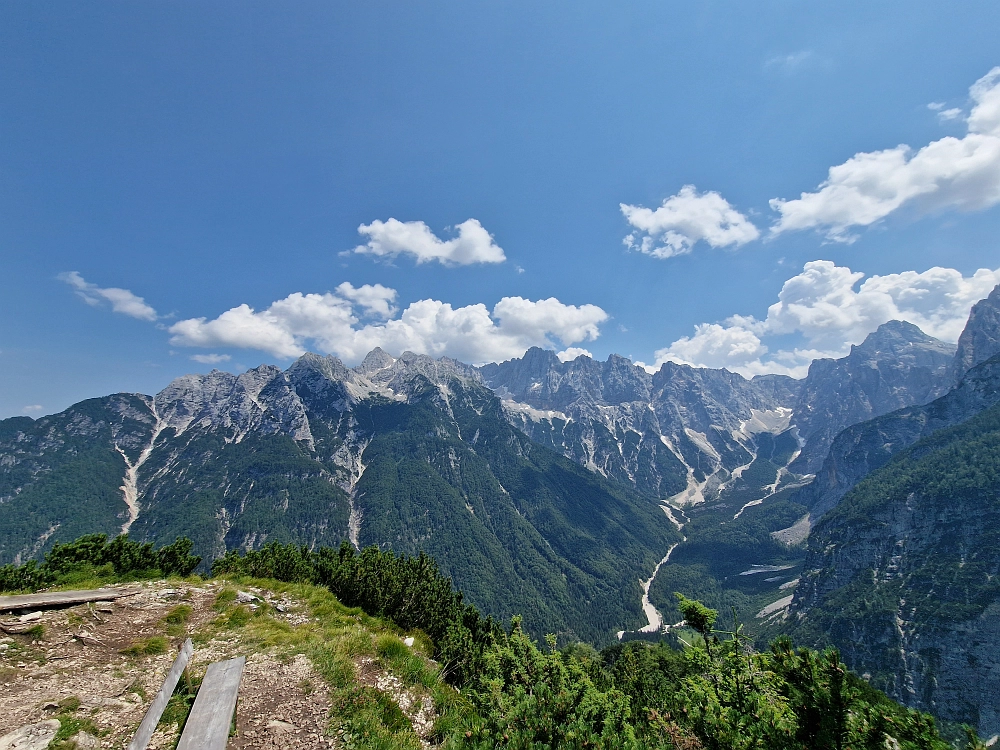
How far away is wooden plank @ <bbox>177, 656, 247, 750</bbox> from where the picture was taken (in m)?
10.3

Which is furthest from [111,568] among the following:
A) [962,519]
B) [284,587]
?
[962,519]

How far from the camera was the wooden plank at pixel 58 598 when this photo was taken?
17.2 meters

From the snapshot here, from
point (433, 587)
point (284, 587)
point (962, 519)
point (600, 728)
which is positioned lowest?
point (962, 519)

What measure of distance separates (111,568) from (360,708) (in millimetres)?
27864

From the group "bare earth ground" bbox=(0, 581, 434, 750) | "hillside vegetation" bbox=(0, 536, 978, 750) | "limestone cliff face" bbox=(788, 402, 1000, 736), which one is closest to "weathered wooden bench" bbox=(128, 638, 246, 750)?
"bare earth ground" bbox=(0, 581, 434, 750)

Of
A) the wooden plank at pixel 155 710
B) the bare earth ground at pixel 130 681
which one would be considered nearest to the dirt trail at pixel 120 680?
the bare earth ground at pixel 130 681

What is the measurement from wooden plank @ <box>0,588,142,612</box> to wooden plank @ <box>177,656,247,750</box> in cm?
1052

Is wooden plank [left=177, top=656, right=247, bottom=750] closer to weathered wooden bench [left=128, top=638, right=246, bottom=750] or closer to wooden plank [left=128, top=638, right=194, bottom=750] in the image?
weathered wooden bench [left=128, top=638, right=246, bottom=750]

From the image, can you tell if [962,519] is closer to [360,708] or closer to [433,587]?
[433,587]

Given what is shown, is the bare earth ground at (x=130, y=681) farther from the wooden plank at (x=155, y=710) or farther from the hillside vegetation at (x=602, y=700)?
the hillside vegetation at (x=602, y=700)

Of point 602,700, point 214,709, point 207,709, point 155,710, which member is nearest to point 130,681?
point 155,710

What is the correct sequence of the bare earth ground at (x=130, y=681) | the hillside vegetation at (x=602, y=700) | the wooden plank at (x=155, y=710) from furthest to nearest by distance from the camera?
the bare earth ground at (x=130, y=681)
the wooden plank at (x=155, y=710)
the hillside vegetation at (x=602, y=700)

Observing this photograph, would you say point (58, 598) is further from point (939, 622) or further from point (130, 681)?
point (939, 622)

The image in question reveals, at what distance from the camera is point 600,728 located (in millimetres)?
9688
